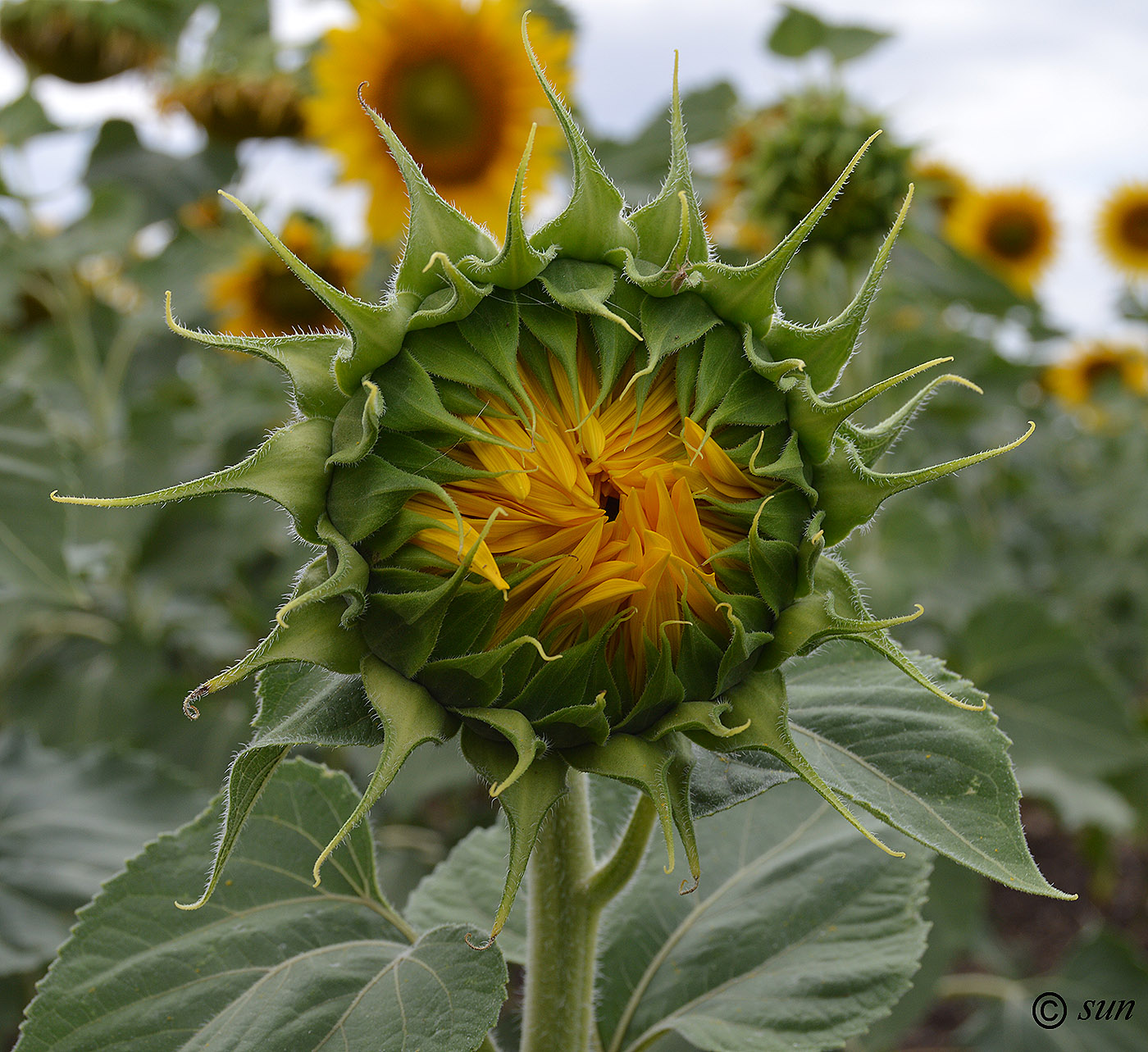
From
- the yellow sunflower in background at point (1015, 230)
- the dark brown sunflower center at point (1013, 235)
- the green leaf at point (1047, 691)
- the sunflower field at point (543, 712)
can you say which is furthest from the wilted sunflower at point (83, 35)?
the dark brown sunflower center at point (1013, 235)

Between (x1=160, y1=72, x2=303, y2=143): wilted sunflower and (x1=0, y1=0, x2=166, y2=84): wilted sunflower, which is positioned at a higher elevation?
(x1=0, y1=0, x2=166, y2=84): wilted sunflower

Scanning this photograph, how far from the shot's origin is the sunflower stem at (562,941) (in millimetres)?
1105

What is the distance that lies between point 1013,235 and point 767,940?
4.69m

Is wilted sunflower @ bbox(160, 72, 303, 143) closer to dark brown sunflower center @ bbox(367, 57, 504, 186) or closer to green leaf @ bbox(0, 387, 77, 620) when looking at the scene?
dark brown sunflower center @ bbox(367, 57, 504, 186)

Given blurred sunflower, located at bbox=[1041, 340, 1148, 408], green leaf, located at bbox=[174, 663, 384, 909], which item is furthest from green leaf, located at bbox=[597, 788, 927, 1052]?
blurred sunflower, located at bbox=[1041, 340, 1148, 408]

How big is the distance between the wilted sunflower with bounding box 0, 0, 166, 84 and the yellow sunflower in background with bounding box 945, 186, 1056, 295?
3.58 m

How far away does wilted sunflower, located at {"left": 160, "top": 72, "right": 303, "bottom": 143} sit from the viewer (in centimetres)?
343

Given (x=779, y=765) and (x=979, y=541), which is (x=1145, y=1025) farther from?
(x=779, y=765)

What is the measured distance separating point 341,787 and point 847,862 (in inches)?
24.3

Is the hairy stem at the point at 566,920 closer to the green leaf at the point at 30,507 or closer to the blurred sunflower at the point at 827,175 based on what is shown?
the green leaf at the point at 30,507

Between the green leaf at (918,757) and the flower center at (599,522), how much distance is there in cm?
19

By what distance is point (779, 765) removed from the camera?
3.13 feet

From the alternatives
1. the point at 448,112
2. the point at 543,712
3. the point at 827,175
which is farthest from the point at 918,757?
the point at 448,112

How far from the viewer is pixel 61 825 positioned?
5.98 feet
